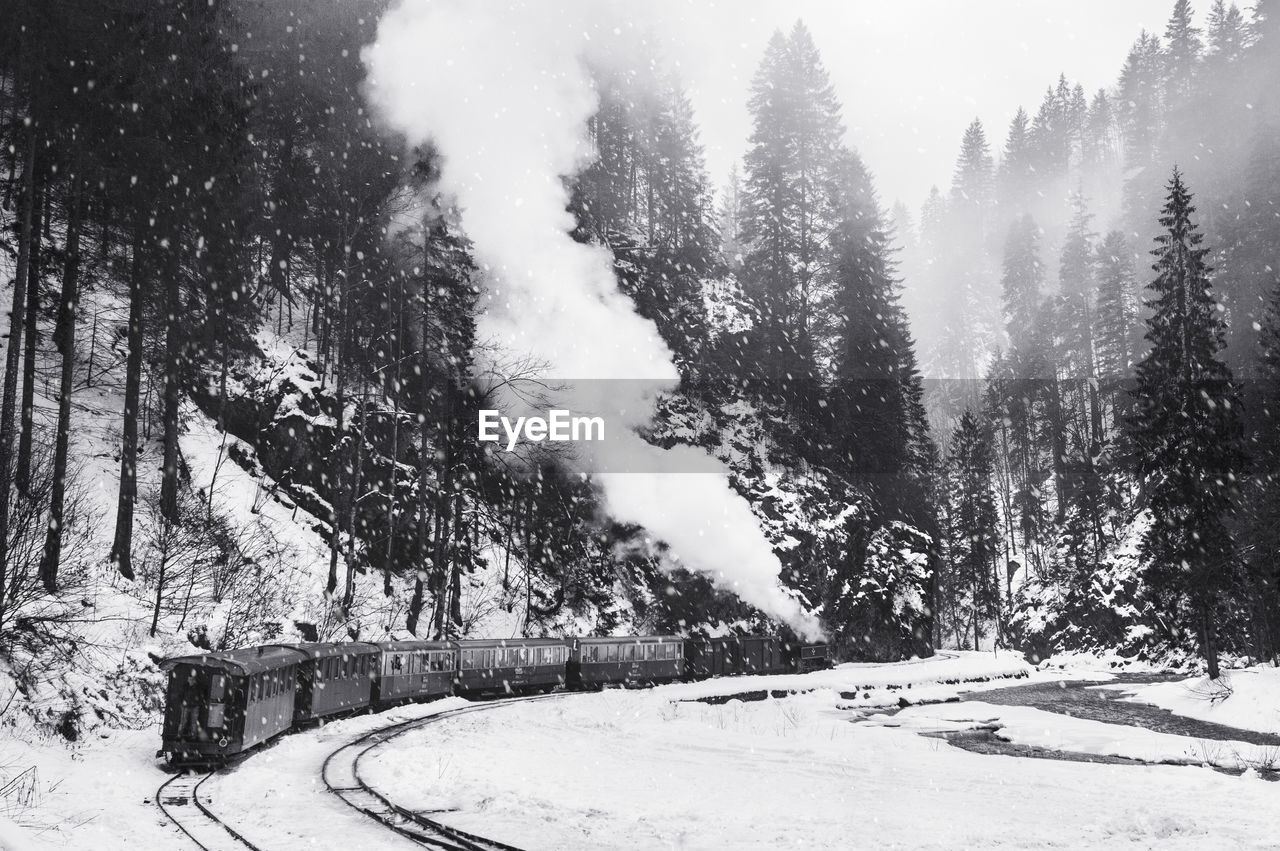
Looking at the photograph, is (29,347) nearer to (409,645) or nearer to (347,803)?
(409,645)

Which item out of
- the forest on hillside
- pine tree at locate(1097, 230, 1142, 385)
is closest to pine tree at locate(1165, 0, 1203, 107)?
the forest on hillside

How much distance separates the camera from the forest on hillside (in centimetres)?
2109

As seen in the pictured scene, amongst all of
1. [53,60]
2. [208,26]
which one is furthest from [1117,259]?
[53,60]

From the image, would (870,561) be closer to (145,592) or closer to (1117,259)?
(145,592)

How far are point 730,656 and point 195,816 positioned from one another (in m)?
24.3

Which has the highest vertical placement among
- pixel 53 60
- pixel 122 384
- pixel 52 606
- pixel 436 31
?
pixel 436 31

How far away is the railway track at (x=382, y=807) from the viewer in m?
10.7

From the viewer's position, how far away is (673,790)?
14.5m

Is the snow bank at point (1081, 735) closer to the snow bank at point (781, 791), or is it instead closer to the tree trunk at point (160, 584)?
the snow bank at point (781, 791)

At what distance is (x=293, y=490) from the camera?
3098 cm

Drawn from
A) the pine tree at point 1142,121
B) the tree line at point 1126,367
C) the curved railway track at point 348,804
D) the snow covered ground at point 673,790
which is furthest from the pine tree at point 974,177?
the curved railway track at point 348,804

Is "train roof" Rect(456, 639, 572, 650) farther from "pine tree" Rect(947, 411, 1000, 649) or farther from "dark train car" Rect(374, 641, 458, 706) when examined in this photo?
"pine tree" Rect(947, 411, 1000, 649)

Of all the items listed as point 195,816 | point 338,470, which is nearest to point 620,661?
point 338,470

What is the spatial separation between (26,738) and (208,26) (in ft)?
58.7
